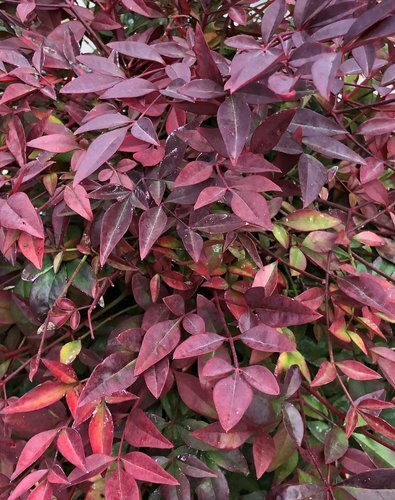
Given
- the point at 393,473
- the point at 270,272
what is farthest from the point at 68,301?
the point at 393,473

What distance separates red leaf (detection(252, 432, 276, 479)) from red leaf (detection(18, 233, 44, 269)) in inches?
10.5

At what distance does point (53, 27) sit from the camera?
0.69 meters

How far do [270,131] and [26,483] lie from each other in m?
0.37

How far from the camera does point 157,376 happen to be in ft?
1.63

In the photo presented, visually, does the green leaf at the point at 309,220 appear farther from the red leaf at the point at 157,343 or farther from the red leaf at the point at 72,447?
the red leaf at the point at 72,447

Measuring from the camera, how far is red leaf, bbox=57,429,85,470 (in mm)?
446

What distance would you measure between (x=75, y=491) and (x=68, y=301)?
0.61 feet

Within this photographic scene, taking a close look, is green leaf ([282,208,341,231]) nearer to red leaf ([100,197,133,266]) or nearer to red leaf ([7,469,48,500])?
red leaf ([100,197,133,266])

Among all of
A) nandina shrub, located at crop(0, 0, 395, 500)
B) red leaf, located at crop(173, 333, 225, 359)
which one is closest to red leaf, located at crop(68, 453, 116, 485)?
nandina shrub, located at crop(0, 0, 395, 500)

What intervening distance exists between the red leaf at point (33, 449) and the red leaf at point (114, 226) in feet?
0.55

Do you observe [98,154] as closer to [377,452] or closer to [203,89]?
[203,89]

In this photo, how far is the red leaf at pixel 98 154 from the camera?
0.41 meters

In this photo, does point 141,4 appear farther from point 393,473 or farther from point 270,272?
point 393,473

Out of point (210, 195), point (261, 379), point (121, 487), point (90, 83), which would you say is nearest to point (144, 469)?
point (121, 487)
